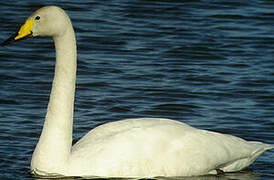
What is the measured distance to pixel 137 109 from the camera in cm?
1092

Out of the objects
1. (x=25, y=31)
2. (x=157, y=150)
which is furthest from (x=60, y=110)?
(x=157, y=150)

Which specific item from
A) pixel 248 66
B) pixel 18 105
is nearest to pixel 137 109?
pixel 18 105

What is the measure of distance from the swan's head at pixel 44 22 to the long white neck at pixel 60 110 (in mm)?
111

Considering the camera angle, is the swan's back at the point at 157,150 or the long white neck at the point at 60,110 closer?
the swan's back at the point at 157,150

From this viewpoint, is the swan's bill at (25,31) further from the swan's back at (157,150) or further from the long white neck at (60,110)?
the swan's back at (157,150)

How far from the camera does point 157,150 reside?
311 inches

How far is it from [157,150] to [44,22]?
5.07 ft

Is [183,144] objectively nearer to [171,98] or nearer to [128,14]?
[171,98]

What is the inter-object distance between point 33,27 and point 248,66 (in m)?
5.82

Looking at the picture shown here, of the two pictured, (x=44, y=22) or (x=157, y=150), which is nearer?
(x=44, y=22)

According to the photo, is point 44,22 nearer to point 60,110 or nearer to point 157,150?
point 60,110

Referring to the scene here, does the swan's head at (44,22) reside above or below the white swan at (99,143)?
above

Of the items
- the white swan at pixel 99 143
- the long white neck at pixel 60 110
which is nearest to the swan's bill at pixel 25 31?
the white swan at pixel 99 143

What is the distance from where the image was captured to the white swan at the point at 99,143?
7.76 meters
